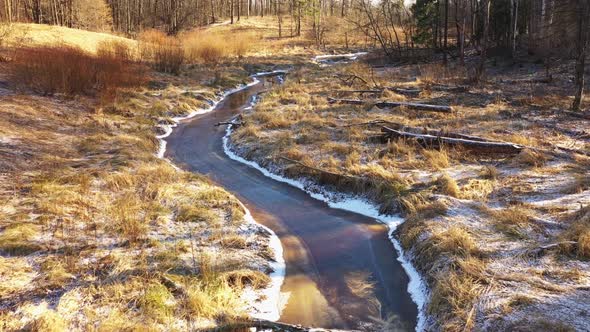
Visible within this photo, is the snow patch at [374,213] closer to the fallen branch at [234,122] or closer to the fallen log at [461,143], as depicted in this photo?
the fallen branch at [234,122]

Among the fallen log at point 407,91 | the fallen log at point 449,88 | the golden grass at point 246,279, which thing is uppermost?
the fallen log at point 449,88

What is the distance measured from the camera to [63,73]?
48.0 feet

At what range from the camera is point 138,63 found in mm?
21766

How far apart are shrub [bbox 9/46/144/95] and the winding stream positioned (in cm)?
578

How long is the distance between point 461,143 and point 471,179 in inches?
76.1

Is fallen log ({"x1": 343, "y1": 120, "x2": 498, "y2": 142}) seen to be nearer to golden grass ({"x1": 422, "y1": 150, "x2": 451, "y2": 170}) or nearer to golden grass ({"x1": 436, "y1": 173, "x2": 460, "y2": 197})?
golden grass ({"x1": 422, "y1": 150, "x2": 451, "y2": 170})

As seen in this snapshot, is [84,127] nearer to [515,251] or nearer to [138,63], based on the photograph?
[138,63]

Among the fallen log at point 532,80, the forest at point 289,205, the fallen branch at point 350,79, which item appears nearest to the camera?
the forest at point 289,205

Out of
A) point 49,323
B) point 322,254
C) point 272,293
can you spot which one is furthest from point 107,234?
point 322,254

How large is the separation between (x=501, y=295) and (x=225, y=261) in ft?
11.5

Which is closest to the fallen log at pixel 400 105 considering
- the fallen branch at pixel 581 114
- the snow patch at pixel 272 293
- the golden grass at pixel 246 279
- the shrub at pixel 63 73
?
the fallen branch at pixel 581 114

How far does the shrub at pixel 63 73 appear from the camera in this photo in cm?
1441

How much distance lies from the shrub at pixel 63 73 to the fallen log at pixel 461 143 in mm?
10457

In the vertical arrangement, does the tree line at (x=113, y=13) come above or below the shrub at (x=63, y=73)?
above
